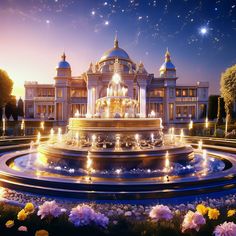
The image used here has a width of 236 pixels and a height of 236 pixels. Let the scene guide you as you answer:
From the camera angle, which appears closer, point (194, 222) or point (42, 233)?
point (42, 233)

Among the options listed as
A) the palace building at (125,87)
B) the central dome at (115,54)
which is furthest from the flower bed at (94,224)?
the central dome at (115,54)

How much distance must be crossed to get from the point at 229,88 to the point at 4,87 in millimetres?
36832

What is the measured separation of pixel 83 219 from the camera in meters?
4.95

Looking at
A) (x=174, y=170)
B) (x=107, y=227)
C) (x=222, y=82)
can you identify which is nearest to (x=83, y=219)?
(x=107, y=227)

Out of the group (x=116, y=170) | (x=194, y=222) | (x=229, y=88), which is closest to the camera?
(x=194, y=222)

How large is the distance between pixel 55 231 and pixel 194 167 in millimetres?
8426

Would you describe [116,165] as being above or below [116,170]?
above

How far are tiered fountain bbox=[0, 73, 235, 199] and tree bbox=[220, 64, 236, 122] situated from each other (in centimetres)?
2322

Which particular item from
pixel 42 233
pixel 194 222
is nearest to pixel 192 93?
pixel 194 222

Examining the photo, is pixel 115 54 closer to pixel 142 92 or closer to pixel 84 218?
pixel 142 92

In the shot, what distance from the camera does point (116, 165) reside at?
1077 centimetres

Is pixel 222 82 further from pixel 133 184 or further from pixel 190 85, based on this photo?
pixel 133 184

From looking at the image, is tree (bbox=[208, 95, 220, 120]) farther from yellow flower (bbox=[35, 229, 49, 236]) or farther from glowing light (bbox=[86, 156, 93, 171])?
yellow flower (bbox=[35, 229, 49, 236])

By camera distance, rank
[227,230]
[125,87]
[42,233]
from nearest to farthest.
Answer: [227,230] → [42,233] → [125,87]
